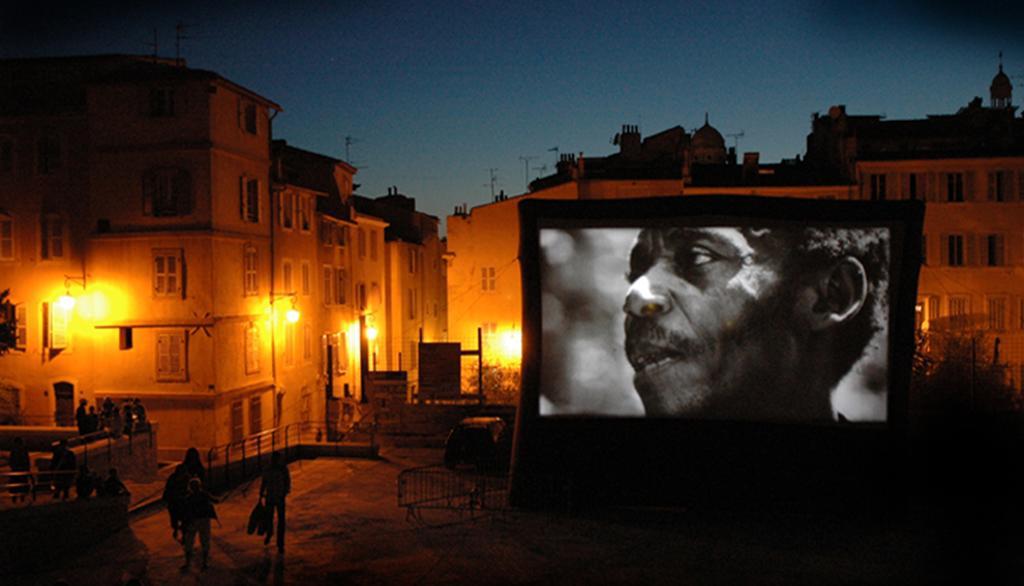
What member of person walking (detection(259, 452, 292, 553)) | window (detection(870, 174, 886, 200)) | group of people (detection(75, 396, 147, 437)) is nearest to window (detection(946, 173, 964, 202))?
window (detection(870, 174, 886, 200))

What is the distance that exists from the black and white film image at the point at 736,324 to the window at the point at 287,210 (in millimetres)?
16875

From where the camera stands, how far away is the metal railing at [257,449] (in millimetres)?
22172

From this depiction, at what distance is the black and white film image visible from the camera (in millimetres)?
17266

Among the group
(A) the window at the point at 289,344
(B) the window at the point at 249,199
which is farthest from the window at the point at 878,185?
(B) the window at the point at 249,199

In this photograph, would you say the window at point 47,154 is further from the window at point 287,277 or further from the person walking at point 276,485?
the person walking at point 276,485

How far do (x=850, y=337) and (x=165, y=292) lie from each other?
18.6 metres

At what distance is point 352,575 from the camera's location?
46.0ft

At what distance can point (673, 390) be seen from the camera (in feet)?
57.4

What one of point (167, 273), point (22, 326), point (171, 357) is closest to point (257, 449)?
point (171, 357)

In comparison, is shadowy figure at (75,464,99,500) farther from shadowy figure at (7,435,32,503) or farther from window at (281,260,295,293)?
window at (281,260,295,293)

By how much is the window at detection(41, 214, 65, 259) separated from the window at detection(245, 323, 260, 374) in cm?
585

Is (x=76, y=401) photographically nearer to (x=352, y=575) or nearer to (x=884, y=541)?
(x=352, y=575)

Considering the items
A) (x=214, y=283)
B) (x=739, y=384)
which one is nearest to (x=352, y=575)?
(x=739, y=384)

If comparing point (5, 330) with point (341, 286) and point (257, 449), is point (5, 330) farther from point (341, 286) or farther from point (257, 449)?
point (341, 286)
